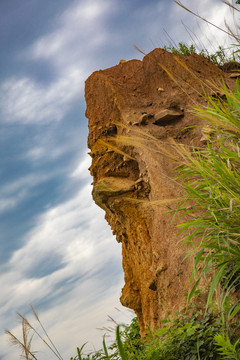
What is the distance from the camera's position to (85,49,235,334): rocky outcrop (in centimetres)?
373

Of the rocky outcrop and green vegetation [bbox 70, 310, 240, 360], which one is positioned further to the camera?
the rocky outcrop

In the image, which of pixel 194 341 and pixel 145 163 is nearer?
pixel 194 341

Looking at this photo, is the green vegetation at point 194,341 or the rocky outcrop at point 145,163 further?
the rocky outcrop at point 145,163

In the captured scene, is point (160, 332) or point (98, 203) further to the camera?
point (98, 203)

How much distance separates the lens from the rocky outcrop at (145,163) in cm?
373

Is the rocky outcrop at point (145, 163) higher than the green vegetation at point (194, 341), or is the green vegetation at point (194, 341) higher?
the rocky outcrop at point (145, 163)

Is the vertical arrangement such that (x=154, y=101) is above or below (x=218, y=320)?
above

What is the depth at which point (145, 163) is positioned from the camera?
438 centimetres

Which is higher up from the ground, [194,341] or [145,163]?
[145,163]

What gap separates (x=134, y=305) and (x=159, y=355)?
1953 mm

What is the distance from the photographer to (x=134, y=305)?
14.9ft

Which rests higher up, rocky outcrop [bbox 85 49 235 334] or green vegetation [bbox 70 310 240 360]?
rocky outcrop [bbox 85 49 235 334]

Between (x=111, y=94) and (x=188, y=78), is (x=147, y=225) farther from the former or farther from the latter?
(x=188, y=78)

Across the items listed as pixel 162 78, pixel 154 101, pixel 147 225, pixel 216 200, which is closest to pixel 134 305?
pixel 147 225
